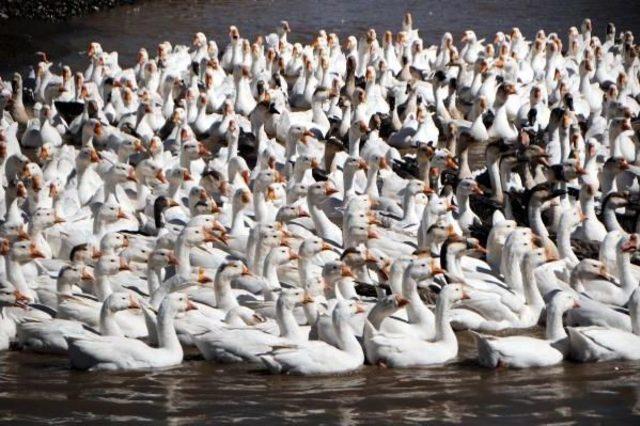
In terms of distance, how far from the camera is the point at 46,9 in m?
33.2

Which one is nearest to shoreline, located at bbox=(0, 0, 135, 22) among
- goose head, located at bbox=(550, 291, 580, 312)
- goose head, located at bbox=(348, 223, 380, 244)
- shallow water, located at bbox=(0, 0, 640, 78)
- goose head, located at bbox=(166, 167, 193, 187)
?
shallow water, located at bbox=(0, 0, 640, 78)

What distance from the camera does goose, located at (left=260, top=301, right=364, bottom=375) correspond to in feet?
39.5

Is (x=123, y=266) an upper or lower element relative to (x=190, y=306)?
upper

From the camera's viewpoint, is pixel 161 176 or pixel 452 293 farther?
pixel 161 176

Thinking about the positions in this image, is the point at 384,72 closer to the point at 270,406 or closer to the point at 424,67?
the point at 424,67

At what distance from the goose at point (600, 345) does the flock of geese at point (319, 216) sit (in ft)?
0.06

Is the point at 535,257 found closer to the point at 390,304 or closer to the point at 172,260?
the point at 390,304

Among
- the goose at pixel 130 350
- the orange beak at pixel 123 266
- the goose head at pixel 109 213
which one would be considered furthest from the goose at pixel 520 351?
the goose head at pixel 109 213

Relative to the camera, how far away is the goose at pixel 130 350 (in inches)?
476

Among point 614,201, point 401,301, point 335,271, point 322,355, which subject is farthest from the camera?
point 614,201

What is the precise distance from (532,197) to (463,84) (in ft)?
26.0

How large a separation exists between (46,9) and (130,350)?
22.1m

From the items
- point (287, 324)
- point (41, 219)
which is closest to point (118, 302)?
point (287, 324)

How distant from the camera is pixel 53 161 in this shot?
1742 centimetres
